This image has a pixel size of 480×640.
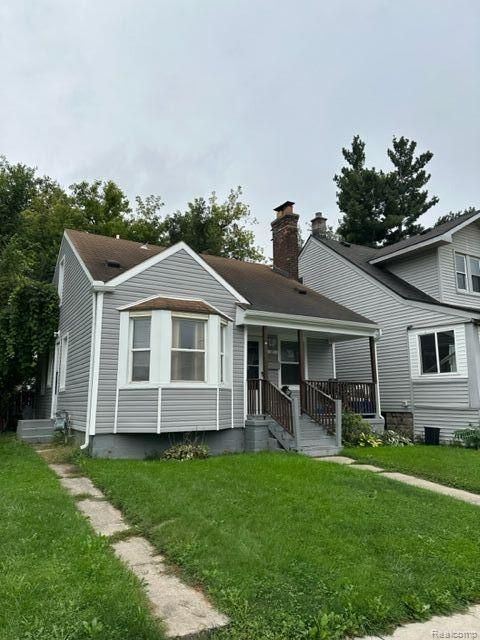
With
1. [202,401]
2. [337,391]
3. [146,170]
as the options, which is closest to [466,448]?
[337,391]

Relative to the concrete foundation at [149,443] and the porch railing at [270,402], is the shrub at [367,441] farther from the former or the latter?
the concrete foundation at [149,443]

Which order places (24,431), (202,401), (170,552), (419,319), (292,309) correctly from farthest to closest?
(419,319) → (292,309) → (24,431) → (202,401) → (170,552)

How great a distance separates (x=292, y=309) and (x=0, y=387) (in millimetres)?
9958

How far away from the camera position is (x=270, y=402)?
37.3ft

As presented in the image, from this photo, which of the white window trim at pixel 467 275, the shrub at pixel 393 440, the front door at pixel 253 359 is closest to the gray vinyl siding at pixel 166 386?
the front door at pixel 253 359

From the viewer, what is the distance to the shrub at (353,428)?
12141mm

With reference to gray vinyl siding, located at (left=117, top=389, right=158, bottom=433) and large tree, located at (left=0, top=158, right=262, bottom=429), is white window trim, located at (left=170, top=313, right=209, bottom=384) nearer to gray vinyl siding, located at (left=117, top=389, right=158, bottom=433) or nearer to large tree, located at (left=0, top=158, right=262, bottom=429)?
gray vinyl siding, located at (left=117, top=389, right=158, bottom=433)

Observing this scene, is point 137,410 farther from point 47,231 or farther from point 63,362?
point 47,231

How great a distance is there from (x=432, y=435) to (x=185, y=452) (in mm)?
7945

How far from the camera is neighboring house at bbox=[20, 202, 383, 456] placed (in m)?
9.79

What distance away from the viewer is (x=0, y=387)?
588 inches

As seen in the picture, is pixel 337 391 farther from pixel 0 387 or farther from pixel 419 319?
pixel 0 387

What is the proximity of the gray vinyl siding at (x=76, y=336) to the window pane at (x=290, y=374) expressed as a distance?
6.17 meters

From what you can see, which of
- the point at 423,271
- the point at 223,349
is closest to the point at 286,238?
the point at 423,271
